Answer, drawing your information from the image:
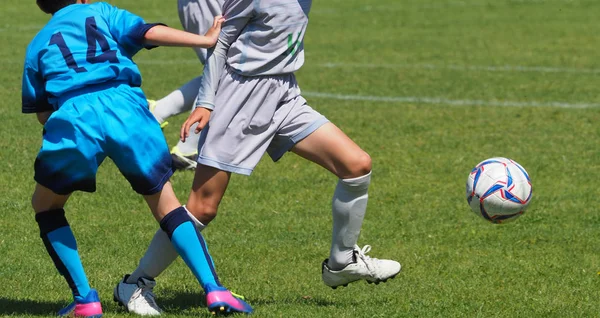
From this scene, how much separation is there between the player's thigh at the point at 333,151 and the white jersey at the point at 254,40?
36cm

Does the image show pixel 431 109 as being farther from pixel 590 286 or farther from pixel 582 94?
pixel 590 286

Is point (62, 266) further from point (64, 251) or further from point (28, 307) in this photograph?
point (28, 307)

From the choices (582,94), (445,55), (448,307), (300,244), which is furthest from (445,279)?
(445,55)

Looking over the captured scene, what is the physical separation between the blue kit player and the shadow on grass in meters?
0.38

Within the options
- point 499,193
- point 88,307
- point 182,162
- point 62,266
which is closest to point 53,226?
point 62,266

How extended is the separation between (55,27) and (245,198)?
11.7 ft

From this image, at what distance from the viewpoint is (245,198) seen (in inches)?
328

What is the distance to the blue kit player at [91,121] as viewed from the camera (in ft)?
16.0

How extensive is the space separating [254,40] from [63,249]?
1349 millimetres

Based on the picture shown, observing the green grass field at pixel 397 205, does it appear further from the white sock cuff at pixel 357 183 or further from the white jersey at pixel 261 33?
the white jersey at pixel 261 33

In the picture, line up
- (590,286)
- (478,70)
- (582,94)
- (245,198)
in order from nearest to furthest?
(590,286) → (245,198) → (582,94) → (478,70)

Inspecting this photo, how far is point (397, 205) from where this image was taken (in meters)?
8.23

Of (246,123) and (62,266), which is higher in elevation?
(246,123)

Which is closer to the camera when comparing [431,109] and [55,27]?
[55,27]
